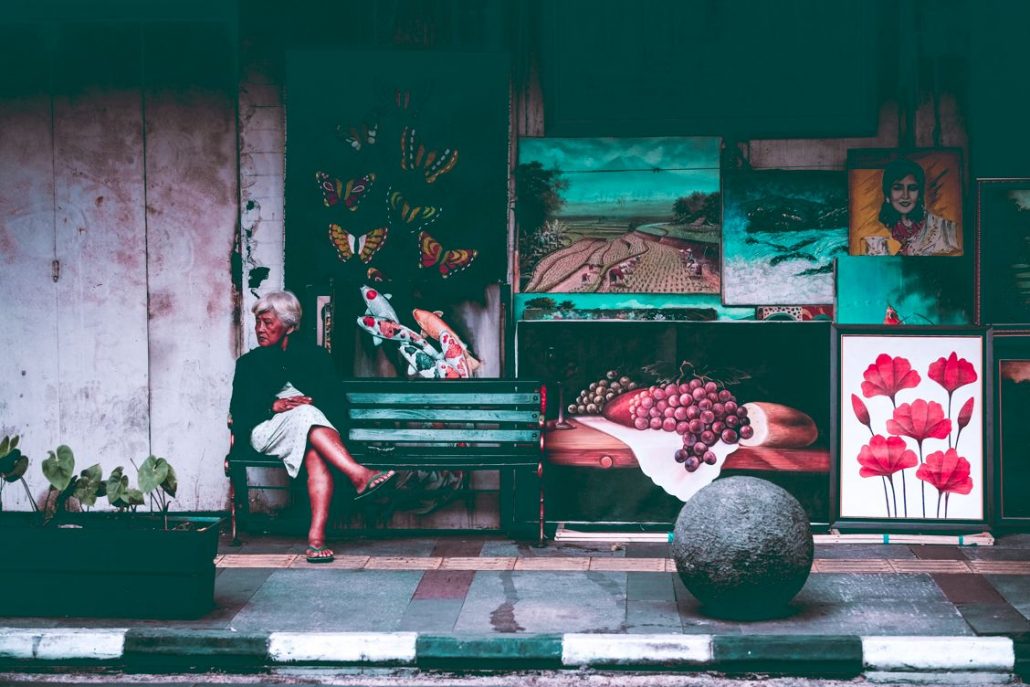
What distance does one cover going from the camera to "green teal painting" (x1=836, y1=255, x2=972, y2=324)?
8891mm

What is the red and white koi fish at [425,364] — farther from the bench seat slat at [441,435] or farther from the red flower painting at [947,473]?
the red flower painting at [947,473]

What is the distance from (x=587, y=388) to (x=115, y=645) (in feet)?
12.6

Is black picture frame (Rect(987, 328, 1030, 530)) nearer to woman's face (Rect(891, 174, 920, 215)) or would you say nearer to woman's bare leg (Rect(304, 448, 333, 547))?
woman's face (Rect(891, 174, 920, 215))

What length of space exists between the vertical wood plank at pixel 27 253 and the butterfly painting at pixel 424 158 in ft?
8.93

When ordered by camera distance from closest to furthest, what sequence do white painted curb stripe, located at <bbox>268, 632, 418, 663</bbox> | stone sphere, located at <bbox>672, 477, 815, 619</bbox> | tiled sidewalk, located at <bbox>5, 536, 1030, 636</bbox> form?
1. white painted curb stripe, located at <bbox>268, 632, 418, 663</bbox>
2. stone sphere, located at <bbox>672, 477, 815, 619</bbox>
3. tiled sidewalk, located at <bbox>5, 536, 1030, 636</bbox>

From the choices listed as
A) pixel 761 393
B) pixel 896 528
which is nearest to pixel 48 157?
pixel 761 393

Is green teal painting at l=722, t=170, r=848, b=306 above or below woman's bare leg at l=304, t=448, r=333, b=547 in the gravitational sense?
above

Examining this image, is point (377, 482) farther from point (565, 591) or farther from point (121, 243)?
point (121, 243)

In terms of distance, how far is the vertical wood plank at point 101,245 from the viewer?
9.36 m

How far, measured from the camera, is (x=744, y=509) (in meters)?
6.71

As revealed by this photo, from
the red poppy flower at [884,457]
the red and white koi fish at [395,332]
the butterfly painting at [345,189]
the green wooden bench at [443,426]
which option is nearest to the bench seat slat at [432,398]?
the green wooden bench at [443,426]

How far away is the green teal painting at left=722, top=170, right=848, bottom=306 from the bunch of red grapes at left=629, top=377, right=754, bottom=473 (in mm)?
722

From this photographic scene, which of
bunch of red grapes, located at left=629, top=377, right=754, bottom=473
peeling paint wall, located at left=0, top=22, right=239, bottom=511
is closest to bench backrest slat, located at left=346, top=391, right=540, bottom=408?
bunch of red grapes, located at left=629, top=377, right=754, bottom=473

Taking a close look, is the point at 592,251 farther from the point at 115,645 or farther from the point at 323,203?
the point at 115,645
